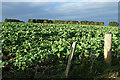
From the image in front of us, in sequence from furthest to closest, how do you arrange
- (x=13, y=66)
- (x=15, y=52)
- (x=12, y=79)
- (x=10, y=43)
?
(x=10, y=43)
(x=15, y=52)
(x=13, y=66)
(x=12, y=79)

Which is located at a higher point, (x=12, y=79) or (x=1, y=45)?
(x=1, y=45)

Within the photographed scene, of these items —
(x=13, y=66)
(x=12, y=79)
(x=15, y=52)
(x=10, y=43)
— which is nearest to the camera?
(x=12, y=79)

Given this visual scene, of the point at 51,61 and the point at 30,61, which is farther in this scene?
the point at 51,61

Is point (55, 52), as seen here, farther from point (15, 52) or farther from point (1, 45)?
point (1, 45)

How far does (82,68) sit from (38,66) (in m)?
1.62

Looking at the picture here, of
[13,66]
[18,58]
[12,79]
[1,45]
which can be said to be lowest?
[12,79]

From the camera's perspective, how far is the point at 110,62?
212 inches

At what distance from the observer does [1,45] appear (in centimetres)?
535

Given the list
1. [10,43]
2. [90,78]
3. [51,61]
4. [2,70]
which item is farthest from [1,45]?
Result: [90,78]

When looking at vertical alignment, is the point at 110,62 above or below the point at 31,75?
above

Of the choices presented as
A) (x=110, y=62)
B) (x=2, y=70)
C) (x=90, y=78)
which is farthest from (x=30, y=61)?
(x=110, y=62)

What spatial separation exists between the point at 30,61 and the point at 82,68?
1908mm

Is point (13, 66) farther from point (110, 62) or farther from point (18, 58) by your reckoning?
point (110, 62)

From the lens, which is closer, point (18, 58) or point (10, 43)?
point (18, 58)
